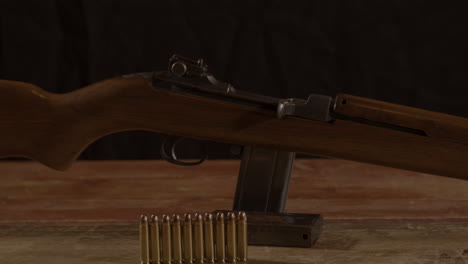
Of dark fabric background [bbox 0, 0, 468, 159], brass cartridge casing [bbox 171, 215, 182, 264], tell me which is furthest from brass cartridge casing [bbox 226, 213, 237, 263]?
dark fabric background [bbox 0, 0, 468, 159]

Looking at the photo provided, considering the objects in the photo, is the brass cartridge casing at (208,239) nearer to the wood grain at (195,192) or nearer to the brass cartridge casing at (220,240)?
the brass cartridge casing at (220,240)

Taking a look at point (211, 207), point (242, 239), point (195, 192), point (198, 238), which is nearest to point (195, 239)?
point (198, 238)

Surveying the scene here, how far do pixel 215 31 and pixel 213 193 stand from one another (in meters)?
0.90

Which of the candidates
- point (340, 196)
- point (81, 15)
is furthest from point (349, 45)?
point (81, 15)

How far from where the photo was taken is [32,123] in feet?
6.52

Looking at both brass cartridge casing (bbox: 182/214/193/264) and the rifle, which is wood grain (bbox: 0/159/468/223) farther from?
brass cartridge casing (bbox: 182/214/193/264)

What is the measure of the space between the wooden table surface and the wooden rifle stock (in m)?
0.23

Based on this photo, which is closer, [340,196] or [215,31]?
[340,196]

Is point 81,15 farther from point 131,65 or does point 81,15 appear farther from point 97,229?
point 97,229

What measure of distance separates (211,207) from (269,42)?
1038mm

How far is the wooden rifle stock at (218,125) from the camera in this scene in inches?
70.7

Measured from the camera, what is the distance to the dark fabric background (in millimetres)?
3125

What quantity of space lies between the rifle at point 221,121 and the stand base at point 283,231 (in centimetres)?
19

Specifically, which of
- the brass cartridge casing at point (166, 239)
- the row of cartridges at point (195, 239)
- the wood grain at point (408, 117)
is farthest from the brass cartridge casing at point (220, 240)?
the wood grain at point (408, 117)
